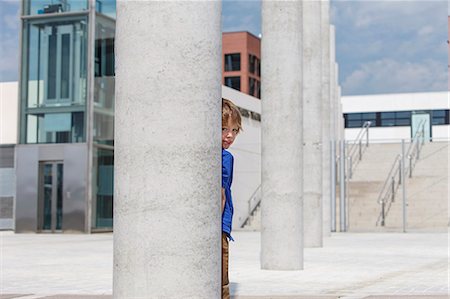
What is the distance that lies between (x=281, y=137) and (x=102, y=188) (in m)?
17.4

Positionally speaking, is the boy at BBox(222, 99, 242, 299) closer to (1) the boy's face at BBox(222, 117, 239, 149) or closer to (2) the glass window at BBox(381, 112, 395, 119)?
(1) the boy's face at BBox(222, 117, 239, 149)

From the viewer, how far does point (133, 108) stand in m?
4.17

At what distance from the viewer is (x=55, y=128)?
28.7m

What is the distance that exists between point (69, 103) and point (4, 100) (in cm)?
413

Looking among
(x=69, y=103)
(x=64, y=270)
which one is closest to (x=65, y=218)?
(x=69, y=103)

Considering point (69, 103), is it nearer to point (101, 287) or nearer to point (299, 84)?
point (299, 84)

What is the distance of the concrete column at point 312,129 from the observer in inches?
782

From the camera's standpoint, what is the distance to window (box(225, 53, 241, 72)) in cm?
6612

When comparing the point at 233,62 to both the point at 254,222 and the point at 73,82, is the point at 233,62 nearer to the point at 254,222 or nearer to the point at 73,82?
the point at 254,222

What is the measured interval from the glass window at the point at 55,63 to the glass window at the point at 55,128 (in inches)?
18.1

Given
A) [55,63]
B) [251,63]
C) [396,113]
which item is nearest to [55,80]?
[55,63]

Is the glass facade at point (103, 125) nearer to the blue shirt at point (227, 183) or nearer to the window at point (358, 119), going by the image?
the blue shirt at point (227, 183)

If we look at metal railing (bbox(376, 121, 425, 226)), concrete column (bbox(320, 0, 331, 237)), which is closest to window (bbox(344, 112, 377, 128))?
metal railing (bbox(376, 121, 425, 226))

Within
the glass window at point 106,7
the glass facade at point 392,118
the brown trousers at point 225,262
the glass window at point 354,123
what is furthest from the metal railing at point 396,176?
the glass window at point 354,123
